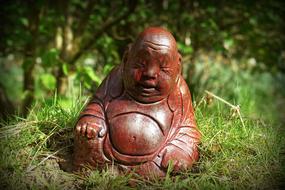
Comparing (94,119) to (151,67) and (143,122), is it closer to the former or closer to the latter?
(143,122)

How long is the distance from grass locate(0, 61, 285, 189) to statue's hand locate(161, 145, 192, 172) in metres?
0.06

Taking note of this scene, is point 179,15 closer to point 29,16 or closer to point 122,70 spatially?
point 29,16

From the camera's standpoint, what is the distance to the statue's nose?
285cm

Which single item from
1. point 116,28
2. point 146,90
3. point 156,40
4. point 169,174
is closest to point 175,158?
point 169,174

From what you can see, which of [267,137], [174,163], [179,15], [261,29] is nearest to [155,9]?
[179,15]

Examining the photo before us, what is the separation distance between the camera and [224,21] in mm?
6508

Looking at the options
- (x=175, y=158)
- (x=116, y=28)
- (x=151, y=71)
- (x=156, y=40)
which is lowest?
(x=116, y=28)

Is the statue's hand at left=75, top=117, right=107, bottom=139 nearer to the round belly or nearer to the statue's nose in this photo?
Answer: the round belly

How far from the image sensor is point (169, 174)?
2.85 meters

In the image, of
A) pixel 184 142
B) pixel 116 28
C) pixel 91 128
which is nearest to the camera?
pixel 91 128

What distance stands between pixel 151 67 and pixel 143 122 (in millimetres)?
343

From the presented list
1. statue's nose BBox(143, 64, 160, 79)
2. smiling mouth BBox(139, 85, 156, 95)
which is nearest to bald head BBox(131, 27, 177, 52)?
statue's nose BBox(143, 64, 160, 79)

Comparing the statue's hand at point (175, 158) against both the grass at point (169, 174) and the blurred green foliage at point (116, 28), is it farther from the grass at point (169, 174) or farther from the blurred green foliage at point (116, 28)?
the blurred green foliage at point (116, 28)

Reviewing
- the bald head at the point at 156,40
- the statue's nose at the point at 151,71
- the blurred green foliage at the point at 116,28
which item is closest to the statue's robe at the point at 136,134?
→ the statue's nose at the point at 151,71
